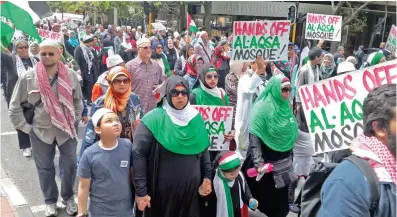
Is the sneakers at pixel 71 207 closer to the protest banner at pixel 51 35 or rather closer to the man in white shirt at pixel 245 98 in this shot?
the man in white shirt at pixel 245 98

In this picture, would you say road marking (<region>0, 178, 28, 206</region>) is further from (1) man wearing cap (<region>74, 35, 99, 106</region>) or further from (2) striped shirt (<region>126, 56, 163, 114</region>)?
(1) man wearing cap (<region>74, 35, 99, 106</region>)

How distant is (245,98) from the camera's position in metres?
4.98

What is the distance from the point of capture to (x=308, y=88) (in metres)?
3.11

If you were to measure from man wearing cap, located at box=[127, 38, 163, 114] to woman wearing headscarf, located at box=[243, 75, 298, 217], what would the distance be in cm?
198

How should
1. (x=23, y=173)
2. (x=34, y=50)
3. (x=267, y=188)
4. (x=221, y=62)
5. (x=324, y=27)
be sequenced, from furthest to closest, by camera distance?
1. (x=324, y=27)
2. (x=221, y=62)
3. (x=34, y=50)
4. (x=23, y=173)
5. (x=267, y=188)

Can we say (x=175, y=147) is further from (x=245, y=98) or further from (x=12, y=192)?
(x=12, y=192)

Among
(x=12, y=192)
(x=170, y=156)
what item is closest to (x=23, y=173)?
(x=12, y=192)

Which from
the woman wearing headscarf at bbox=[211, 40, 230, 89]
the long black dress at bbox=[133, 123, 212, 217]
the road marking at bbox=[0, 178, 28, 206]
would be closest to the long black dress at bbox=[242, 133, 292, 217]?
the long black dress at bbox=[133, 123, 212, 217]

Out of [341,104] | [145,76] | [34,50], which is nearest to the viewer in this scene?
[341,104]

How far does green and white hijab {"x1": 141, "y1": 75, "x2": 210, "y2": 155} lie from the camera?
3.24 metres

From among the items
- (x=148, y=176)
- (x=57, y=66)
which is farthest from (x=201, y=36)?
(x=148, y=176)

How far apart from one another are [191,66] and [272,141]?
10.4 feet

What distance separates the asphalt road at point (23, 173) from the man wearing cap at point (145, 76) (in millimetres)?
1421

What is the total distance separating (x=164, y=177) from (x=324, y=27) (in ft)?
23.4
